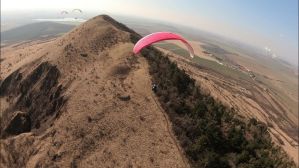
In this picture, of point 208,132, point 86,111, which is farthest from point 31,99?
point 208,132

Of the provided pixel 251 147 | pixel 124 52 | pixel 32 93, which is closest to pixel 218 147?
pixel 251 147

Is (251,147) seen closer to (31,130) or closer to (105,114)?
(105,114)

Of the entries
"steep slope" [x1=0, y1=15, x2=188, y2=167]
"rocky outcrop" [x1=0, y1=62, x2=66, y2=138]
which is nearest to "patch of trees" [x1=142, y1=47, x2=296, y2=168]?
"steep slope" [x1=0, y1=15, x2=188, y2=167]

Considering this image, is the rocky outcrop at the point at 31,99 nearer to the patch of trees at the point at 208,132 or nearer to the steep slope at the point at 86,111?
the steep slope at the point at 86,111

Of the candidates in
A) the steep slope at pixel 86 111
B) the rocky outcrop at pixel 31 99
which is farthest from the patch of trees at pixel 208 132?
the rocky outcrop at pixel 31 99

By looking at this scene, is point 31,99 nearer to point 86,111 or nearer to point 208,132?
point 86,111

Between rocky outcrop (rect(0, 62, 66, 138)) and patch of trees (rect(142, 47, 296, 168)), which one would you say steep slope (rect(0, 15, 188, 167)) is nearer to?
rocky outcrop (rect(0, 62, 66, 138))
